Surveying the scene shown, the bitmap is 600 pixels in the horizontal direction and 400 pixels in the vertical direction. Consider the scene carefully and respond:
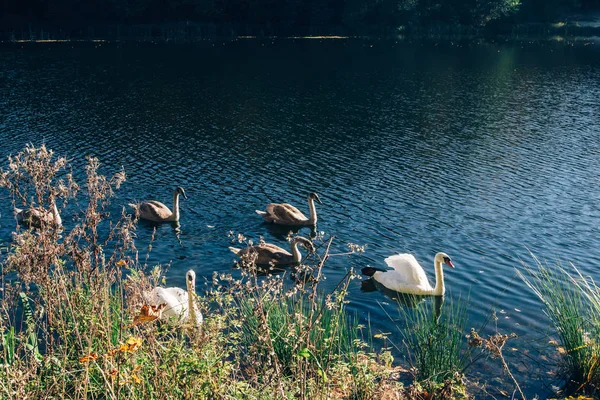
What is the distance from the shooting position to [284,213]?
69.0 feet

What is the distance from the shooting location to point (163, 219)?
20750 mm

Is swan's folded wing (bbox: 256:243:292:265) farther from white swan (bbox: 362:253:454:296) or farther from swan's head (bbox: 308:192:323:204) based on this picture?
swan's head (bbox: 308:192:323:204)

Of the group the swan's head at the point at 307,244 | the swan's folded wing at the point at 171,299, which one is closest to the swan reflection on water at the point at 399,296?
the swan's head at the point at 307,244

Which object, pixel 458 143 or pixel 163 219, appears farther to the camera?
pixel 458 143

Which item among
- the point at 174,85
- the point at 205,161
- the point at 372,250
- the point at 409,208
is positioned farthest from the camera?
the point at 174,85

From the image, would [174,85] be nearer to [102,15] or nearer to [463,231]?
[463,231]

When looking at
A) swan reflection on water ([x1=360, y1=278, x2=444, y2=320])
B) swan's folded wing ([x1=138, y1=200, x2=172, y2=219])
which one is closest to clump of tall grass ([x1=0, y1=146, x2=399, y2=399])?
swan reflection on water ([x1=360, y1=278, x2=444, y2=320])

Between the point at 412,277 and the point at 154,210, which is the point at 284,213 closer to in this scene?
the point at 154,210

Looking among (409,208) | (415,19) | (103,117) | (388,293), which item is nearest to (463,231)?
(409,208)

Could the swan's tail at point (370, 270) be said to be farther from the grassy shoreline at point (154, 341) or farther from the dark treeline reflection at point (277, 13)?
the dark treeline reflection at point (277, 13)

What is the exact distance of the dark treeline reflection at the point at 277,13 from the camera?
84.6 m

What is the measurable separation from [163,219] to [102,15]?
7345 cm

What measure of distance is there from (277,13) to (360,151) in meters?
62.6

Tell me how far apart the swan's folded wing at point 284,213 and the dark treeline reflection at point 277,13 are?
67863 millimetres
